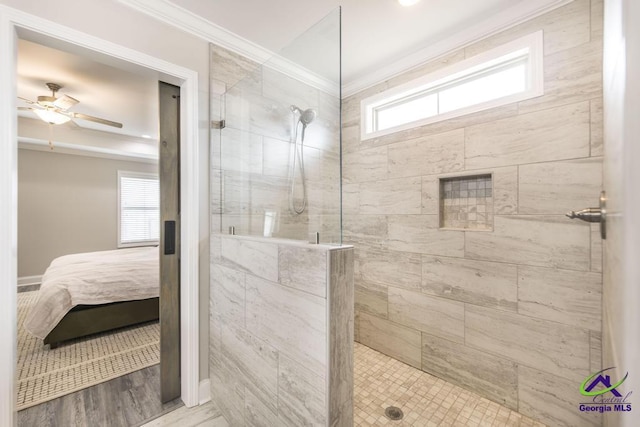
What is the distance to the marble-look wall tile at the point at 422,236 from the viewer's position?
80.7 inches

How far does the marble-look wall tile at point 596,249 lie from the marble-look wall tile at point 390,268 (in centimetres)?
102

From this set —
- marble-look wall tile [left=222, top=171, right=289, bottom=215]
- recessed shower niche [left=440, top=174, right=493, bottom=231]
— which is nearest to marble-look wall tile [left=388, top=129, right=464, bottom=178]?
recessed shower niche [left=440, top=174, right=493, bottom=231]

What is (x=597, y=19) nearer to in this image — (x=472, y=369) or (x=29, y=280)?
(x=472, y=369)

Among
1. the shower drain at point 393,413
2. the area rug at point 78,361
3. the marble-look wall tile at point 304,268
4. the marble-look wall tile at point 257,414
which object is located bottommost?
the area rug at point 78,361

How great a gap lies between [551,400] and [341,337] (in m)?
1.51

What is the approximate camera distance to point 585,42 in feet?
5.04

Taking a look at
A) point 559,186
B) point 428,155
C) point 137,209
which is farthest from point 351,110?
point 137,209

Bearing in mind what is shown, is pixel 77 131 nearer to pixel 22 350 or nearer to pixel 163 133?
pixel 22 350

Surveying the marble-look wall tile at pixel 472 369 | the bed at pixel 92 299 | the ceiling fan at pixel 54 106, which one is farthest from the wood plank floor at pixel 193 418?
the ceiling fan at pixel 54 106

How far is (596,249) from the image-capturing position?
148 centimetres

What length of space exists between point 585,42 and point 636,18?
66.9 inches

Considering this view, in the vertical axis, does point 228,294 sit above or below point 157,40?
below

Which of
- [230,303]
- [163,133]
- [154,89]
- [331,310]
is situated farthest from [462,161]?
[154,89]

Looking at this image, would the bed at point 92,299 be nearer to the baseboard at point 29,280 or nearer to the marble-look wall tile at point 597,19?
the baseboard at point 29,280
